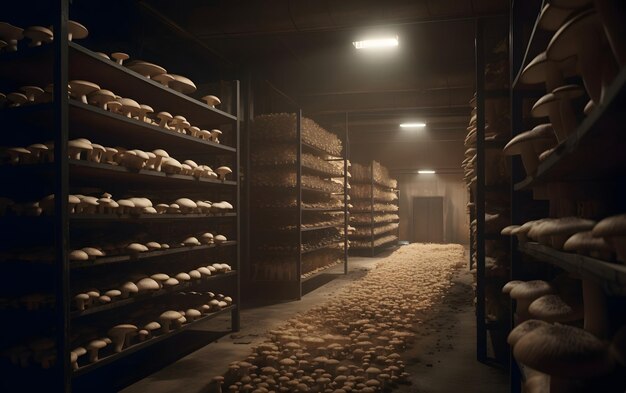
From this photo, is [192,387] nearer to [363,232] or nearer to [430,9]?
[430,9]

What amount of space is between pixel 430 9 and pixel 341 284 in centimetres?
538

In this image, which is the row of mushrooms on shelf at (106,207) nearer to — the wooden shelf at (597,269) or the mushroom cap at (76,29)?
the mushroom cap at (76,29)

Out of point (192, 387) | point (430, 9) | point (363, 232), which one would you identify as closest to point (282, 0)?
point (430, 9)

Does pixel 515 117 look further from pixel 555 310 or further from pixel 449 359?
pixel 449 359

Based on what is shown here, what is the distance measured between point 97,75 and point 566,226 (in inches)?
132

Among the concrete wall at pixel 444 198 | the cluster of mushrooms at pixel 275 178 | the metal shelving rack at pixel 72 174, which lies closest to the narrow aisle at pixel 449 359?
the metal shelving rack at pixel 72 174

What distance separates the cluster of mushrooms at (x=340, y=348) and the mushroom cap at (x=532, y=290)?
139 cm

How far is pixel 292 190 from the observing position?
7.69 metres

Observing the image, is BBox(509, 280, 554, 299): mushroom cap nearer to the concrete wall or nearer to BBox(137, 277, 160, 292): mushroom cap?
BBox(137, 277, 160, 292): mushroom cap

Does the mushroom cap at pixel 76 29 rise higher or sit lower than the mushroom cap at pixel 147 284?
higher

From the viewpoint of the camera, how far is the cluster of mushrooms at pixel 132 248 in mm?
3342

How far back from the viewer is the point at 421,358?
4469 millimetres

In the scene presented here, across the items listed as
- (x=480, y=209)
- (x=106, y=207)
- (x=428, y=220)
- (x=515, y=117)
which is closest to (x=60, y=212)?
(x=106, y=207)

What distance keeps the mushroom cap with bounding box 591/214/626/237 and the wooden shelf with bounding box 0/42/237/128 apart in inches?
121
